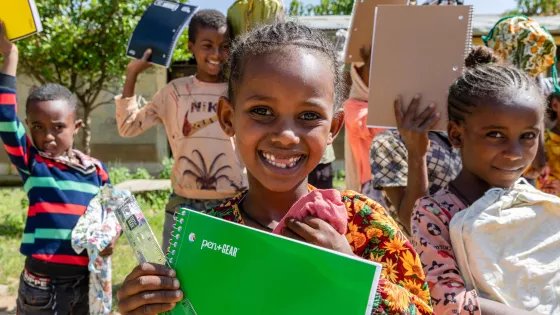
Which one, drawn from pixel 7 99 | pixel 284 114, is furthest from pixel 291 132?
pixel 7 99

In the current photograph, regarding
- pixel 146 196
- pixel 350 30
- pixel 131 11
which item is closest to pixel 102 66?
pixel 131 11

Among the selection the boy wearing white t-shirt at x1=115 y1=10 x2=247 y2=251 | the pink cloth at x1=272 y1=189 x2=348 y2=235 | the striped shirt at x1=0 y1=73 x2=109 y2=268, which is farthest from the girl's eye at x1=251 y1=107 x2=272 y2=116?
the striped shirt at x1=0 y1=73 x2=109 y2=268

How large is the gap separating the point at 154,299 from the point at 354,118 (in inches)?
67.8

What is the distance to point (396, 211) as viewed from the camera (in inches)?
81.3

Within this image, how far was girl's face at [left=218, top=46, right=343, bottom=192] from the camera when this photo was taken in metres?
1.20

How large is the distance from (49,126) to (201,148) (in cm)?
80

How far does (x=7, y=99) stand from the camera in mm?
2377

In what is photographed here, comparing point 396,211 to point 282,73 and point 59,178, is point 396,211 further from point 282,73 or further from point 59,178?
point 59,178

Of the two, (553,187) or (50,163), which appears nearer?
(50,163)

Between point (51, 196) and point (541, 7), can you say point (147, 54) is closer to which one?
point (51, 196)

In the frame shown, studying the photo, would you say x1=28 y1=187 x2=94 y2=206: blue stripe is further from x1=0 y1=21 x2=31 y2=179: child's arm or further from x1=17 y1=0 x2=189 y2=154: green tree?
x1=17 y1=0 x2=189 y2=154: green tree

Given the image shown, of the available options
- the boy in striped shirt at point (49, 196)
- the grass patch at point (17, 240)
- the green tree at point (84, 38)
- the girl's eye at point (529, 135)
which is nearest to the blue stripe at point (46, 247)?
the boy in striped shirt at point (49, 196)

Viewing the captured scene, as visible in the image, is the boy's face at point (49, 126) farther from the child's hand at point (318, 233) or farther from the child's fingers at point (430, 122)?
the child's hand at point (318, 233)

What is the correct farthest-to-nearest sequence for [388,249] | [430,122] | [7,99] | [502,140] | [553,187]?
[553,187] < [7,99] < [430,122] < [502,140] < [388,249]
